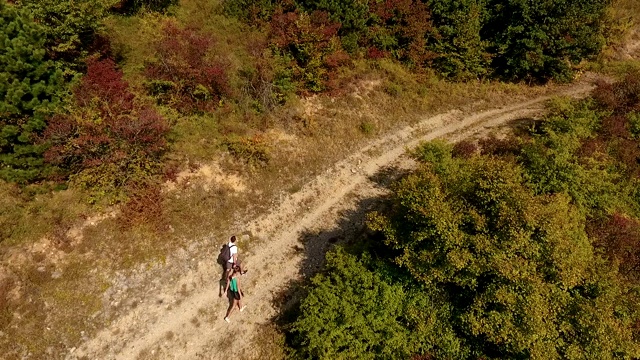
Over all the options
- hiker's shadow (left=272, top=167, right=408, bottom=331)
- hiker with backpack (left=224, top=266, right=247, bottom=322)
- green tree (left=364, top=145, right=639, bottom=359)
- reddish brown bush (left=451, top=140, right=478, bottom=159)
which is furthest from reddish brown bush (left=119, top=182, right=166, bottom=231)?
reddish brown bush (left=451, top=140, right=478, bottom=159)

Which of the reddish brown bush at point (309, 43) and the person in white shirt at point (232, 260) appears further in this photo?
the reddish brown bush at point (309, 43)

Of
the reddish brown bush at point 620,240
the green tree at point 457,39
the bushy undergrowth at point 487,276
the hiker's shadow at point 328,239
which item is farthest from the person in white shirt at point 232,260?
the green tree at point 457,39

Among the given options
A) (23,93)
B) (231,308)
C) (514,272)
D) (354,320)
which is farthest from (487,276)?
(23,93)

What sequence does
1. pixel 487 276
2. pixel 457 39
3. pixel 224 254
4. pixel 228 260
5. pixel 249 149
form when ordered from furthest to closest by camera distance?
pixel 457 39 < pixel 249 149 < pixel 224 254 < pixel 228 260 < pixel 487 276

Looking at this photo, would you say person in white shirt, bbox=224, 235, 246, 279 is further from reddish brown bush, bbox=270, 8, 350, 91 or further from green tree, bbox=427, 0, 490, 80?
green tree, bbox=427, 0, 490, 80

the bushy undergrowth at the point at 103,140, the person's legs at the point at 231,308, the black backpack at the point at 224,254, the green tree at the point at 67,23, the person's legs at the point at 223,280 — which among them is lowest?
the person's legs at the point at 231,308

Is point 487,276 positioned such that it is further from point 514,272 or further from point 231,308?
point 231,308

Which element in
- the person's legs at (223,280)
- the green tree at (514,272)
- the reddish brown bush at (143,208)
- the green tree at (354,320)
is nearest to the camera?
the green tree at (514,272)

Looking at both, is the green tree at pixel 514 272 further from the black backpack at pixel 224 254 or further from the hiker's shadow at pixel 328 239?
the black backpack at pixel 224 254
